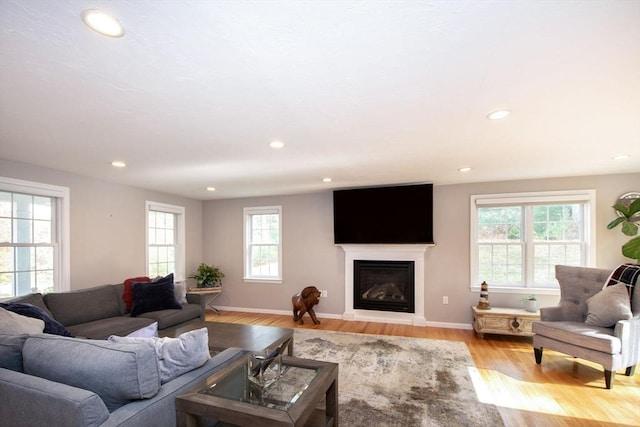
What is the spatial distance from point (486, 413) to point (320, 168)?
9.64 ft

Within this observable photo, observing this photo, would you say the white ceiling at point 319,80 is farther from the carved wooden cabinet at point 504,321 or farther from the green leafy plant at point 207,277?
the green leafy plant at point 207,277

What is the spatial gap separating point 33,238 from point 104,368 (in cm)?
343

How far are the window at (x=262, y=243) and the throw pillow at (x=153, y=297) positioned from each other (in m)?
2.05

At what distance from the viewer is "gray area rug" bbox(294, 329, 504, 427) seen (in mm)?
2404

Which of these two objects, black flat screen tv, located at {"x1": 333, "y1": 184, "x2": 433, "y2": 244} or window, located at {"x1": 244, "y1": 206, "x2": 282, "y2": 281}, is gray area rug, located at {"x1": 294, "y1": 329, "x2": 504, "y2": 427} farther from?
window, located at {"x1": 244, "y1": 206, "x2": 282, "y2": 281}

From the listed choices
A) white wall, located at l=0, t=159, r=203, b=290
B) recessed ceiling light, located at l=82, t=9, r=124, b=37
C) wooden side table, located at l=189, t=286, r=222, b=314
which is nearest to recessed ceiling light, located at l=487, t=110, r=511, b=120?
recessed ceiling light, located at l=82, t=9, r=124, b=37

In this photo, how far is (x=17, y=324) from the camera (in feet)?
7.52

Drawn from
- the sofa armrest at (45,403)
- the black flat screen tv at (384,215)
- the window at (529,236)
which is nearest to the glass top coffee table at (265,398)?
the sofa armrest at (45,403)

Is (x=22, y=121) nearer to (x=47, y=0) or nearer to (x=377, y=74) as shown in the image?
(x=47, y=0)

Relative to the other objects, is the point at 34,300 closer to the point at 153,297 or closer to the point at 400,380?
→ the point at 153,297

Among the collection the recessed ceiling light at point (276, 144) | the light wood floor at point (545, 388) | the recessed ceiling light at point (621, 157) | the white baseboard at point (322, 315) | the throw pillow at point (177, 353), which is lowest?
the white baseboard at point (322, 315)

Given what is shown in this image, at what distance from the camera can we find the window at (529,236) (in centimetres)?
445

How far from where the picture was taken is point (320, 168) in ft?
12.7

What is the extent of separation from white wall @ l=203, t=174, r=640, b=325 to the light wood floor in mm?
798
